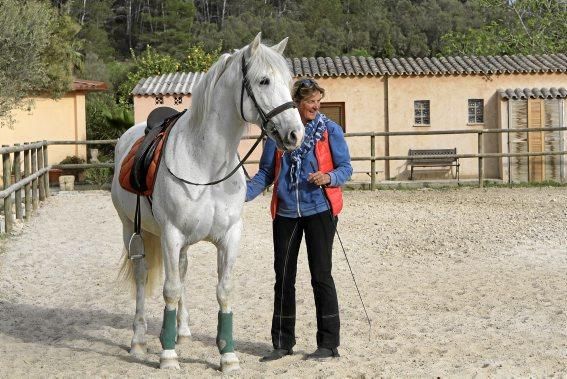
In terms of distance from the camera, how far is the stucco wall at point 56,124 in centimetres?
2023

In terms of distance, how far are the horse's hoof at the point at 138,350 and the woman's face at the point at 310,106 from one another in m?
1.70

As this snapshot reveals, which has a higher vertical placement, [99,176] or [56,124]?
[56,124]

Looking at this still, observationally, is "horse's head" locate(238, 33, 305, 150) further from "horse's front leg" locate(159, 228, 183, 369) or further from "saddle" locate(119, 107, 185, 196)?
"horse's front leg" locate(159, 228, 183, 369)

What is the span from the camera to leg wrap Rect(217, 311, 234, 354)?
467cm

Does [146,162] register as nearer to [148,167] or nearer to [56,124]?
[148,167]

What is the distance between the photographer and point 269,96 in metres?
4.16

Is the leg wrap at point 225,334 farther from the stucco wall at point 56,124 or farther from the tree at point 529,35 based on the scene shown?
the tree at point 529,35

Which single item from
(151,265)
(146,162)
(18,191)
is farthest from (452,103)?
(146,162)

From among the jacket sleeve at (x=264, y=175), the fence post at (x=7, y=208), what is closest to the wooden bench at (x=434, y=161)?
the fence post at (x=7, y=208)

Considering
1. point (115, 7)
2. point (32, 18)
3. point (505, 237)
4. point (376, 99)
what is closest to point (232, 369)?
point (505, 237)

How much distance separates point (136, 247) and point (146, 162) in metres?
Answer: 0.81

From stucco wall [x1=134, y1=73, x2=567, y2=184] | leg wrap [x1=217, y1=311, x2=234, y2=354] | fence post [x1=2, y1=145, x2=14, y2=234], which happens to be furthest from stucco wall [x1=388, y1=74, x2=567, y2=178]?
leg wrap [x1=217, y1=311, x2=234, y2=354]

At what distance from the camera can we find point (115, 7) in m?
69.5

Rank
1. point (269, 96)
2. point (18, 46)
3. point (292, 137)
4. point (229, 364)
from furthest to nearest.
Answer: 1. point (18, 46)
2. point (229, 364)
3. point (269, 96)
4. point (292, 137)
